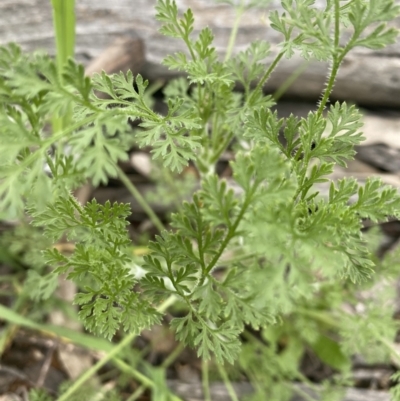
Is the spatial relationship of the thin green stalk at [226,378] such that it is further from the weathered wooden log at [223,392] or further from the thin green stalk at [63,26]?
the thin green stalk at [63,26]

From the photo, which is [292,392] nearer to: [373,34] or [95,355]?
[95,355]

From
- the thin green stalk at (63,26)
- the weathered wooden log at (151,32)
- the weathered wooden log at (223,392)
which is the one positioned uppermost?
the thin green stalk at (63,26)

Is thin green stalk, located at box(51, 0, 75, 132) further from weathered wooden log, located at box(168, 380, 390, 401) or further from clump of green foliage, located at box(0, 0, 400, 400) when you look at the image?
weathered wooden log, located at box(168, 380, 390, 401)

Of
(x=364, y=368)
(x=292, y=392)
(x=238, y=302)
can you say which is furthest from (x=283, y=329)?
(x=238, y=302)

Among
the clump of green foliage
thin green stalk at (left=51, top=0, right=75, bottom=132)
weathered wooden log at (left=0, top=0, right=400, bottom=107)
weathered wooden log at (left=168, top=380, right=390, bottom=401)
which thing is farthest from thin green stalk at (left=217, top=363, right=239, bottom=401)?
weathered wooden log at (left=0, top=0, right=400, bottom=107)

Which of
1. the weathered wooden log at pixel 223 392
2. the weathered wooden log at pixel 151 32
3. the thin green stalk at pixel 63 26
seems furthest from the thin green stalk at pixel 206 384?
the weathered wooden log at pixel 151 32

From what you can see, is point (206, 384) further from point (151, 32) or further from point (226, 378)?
point (151, 32)
